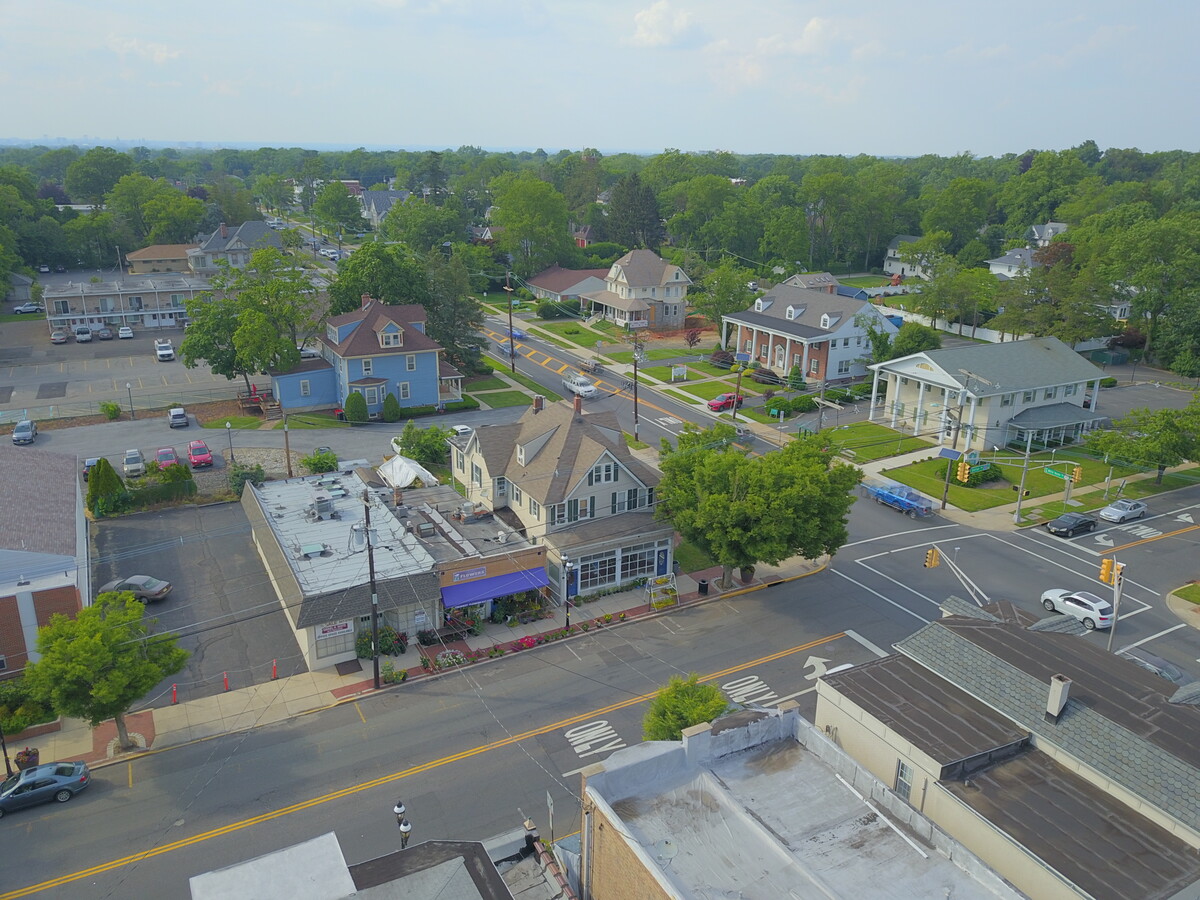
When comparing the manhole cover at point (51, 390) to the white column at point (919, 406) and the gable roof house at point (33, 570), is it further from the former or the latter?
the white column at point (919, 406)

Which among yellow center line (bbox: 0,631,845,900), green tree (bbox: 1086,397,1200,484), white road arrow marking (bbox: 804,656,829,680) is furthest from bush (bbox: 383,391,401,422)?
green tree (bbox: 1086,397,1200,484)

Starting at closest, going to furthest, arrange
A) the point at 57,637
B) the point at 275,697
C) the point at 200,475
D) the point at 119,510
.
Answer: the point at 57,637 → the point at 275,697 → the point at 119,510 → the point at 200,475

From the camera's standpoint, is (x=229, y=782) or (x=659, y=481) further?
(x=659, y=481)

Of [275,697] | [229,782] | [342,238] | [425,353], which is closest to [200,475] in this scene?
[425,353]

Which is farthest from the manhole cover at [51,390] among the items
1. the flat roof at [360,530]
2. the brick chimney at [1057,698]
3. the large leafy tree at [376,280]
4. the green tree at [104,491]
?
the brick chimney at [1057,698]

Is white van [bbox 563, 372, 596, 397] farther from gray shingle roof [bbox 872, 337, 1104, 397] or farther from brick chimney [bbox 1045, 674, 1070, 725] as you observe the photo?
brick chimney [bbox 1045, 674, 1070, 725]

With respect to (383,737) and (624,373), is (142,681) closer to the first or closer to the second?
(383,737)

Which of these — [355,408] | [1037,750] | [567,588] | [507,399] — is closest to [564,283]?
[507,399]
